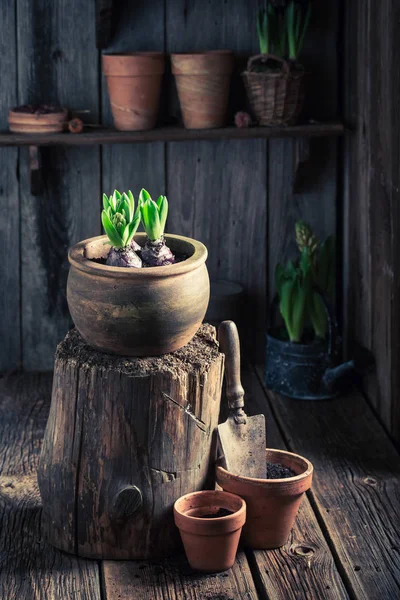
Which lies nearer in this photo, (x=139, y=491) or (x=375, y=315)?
(x=139, y=491)

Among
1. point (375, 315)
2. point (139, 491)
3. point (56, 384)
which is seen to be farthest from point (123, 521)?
point (375, 315)

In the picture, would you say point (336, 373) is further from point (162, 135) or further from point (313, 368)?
point (162, 135)

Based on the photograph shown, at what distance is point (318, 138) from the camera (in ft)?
12.0

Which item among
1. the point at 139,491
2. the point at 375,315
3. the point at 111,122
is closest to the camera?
the point at 139,491

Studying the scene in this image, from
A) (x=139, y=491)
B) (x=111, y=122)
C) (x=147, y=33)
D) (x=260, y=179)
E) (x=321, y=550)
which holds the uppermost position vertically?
(x=147, y=33)

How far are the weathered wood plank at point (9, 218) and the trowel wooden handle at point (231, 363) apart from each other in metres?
1.45

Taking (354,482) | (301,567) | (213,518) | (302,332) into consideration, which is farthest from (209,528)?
(302,332)

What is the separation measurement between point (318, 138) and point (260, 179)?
277mm

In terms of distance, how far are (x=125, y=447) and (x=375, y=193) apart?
1419 mm

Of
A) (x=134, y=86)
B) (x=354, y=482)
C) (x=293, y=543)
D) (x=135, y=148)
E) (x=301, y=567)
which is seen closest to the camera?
(x=301, y=567)

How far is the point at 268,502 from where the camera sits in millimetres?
2357

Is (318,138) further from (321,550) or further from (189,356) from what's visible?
(321,550)

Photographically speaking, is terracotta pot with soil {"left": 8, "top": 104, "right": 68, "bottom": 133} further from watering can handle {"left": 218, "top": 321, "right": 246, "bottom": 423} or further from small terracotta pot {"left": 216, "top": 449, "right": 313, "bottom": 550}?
small terracotta pot {"left": 216, "top": 449, "right": 313, "bottom": 550}

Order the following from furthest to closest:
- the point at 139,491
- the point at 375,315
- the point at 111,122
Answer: the point at 111,122, the point at 375,315, the point at 139,491
